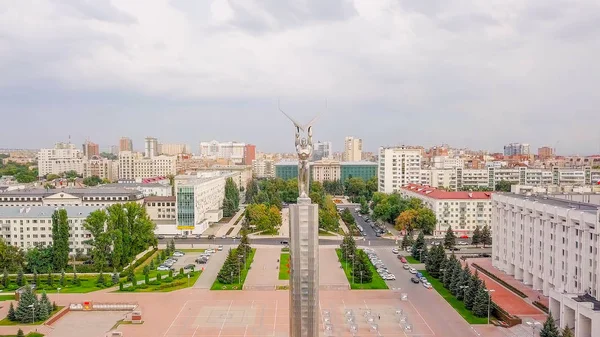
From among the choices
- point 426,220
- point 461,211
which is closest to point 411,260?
point 426,220

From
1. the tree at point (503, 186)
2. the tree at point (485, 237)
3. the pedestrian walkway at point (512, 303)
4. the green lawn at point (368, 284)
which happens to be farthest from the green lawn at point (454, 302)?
the tree at point (503, 186)

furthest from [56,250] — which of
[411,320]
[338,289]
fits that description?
[411,320]

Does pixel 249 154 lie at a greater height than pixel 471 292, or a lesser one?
greater

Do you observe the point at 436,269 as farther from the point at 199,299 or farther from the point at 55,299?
the point at 55,299

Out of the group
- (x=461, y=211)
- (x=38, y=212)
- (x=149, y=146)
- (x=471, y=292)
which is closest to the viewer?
(x=471, y=292)

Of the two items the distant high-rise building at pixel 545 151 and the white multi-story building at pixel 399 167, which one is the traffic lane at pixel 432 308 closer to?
the white multi-story building at pixel 399 167

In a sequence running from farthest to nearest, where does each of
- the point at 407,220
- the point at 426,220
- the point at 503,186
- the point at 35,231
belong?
the point at 503,186 → the point at 426,220 → the point at 407,220 → the point at 35,231

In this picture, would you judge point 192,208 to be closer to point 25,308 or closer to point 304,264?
point 25,308

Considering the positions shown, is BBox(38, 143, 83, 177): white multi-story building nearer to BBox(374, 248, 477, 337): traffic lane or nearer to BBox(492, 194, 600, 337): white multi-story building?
BBox(374, 248, 477, 337): traffic lane

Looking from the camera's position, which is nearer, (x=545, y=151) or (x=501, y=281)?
(x=501, y=281)
